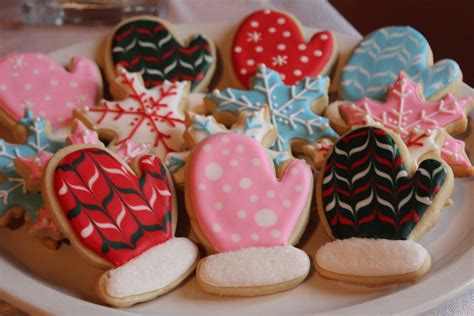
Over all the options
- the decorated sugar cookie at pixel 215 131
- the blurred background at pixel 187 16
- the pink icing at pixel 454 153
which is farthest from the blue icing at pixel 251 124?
the blurred background at pixel 187 16

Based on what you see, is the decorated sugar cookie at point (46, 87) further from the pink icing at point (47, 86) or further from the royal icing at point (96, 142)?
the royal icing at point (96, 142)

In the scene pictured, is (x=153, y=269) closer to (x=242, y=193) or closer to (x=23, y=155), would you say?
(x=242, y=193)

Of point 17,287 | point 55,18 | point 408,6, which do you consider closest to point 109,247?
point 17,287

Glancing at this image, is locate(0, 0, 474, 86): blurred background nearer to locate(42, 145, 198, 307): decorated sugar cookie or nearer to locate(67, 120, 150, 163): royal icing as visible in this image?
locate(67, 120, 150, 163): royal icing

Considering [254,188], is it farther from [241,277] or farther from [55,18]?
[55,18]

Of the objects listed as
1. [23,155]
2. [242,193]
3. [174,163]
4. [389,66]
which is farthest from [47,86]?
[389,66]

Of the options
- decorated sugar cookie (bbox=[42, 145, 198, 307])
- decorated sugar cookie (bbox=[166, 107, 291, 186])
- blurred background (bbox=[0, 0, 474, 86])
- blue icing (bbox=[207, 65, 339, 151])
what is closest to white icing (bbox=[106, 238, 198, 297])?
decorated sugar cookie (bbox=[42, 145, 198, 307])
